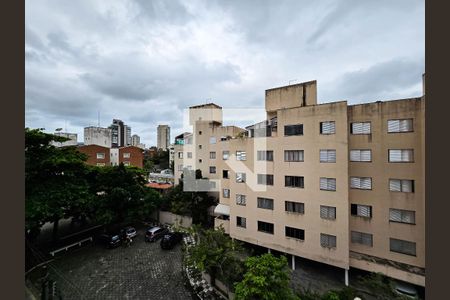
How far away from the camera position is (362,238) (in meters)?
16.2

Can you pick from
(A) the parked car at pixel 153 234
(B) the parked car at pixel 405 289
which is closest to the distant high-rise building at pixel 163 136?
(A) the parked car at pixel 153 234

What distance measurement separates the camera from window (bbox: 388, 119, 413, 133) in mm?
14795

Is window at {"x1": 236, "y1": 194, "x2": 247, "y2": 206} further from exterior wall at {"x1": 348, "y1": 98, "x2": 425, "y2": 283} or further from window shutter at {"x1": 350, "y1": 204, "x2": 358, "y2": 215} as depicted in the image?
exterior wall at {"x1": 348, "y1": 98, "x2": 425, "y2": 283}

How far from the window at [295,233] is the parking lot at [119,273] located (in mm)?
9236

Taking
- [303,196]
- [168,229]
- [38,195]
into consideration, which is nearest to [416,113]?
[303,196]

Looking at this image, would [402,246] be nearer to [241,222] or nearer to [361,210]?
[361,210]

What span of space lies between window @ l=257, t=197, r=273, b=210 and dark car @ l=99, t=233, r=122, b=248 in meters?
14.9

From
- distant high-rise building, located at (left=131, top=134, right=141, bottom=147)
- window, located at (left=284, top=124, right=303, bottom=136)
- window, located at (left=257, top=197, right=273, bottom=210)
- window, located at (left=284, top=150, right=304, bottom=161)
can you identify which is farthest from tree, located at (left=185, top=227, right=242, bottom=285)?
distant high-rise building, located at (left=131, top=134, right=141, bottom=147)

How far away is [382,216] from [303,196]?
593 cm

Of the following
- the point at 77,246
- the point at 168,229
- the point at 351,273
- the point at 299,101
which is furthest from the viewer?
the point at 168,229

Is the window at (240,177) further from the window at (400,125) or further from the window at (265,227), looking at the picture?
the window at (400,125)

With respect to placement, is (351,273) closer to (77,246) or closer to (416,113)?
(416,113)

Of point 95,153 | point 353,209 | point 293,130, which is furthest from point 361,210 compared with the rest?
point 95,153

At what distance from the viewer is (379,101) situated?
51.4 feet
